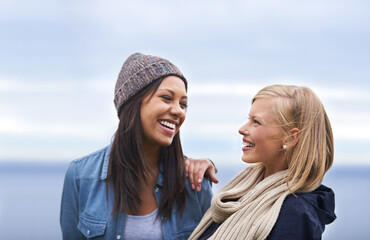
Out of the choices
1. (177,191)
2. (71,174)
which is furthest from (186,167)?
(71,174)

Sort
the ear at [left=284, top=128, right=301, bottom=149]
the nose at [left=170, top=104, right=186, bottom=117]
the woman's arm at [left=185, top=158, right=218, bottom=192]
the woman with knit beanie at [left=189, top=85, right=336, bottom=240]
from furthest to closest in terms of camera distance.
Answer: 1. the woman's arm at [left=185, top=158, right=218, bottom=192]
2. the nose at [left=170, top=104, right=186, bottom=117]
3. the ear at [left=284, top=128, right=301, bottom=149]
4. the woman with knit beanie at [left=189, top=85, right=336, bottom=240]

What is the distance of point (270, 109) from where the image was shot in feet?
8.55

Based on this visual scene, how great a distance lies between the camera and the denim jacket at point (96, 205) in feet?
10.7

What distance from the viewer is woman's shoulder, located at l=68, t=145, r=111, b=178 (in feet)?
11.0

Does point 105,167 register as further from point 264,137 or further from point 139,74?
point 264,137

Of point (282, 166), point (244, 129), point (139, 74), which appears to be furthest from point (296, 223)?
point (139, 74)

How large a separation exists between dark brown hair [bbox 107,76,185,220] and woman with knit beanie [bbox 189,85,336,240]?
0.64m

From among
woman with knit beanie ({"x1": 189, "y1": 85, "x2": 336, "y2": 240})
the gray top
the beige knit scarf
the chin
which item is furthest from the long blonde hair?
the gray top

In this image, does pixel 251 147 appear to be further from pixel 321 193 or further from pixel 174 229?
pixel 174 229

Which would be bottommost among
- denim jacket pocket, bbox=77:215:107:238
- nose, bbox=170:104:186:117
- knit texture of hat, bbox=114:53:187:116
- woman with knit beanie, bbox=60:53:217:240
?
denim jacket pocket, bbox=77:215:107:238

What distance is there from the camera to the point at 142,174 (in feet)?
10.9

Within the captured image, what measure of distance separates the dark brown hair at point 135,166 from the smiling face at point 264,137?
30.6 inches

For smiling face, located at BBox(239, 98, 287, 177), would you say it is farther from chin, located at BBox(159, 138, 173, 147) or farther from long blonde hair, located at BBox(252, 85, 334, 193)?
chin, located at BBox(159, 138, 173, 147)

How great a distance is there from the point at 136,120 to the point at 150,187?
0.52m
